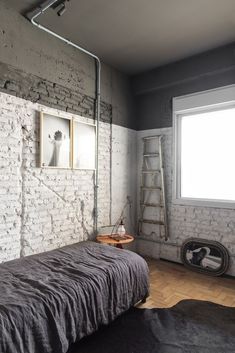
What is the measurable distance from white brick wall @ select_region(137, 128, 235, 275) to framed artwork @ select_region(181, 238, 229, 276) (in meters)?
0.08

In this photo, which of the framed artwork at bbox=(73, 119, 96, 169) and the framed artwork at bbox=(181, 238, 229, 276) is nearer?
the framed artwork at bbox=(73, 119, 96, 169)

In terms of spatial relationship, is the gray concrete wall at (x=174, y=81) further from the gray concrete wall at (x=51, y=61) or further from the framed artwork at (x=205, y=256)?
the framed artwork at (x=205, y=256)

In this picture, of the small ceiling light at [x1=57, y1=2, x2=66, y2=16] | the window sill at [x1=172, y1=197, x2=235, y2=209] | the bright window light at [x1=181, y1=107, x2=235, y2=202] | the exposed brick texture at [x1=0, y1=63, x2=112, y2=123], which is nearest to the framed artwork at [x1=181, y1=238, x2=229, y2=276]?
the window sill at [x1=172, y1=197, x2=235, y2=209]

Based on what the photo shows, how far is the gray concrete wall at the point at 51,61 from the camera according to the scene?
2602 millimetres

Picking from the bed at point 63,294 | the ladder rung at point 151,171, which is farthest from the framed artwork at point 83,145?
the bed at point 63,294

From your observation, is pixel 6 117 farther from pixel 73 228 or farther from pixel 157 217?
pixel 157 217

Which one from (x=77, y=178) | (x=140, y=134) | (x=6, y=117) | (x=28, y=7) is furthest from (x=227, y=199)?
(x=28, y=7)

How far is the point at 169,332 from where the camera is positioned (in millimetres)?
2129

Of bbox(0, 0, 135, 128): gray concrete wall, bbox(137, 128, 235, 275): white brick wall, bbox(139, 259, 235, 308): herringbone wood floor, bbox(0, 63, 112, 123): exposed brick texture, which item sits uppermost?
bbox(0, 0, 135, 128): gray concrete wall

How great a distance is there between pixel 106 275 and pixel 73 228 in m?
1.16

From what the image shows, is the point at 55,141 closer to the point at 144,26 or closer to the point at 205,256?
the point at 144,26

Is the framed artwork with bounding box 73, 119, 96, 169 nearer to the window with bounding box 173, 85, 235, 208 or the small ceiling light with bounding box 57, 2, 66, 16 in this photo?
the small ceiling light with bounding box 57, 2, 66, 16

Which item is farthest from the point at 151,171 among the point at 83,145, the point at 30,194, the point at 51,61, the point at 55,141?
the point at 51,61

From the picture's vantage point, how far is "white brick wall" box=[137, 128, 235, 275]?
340cm
